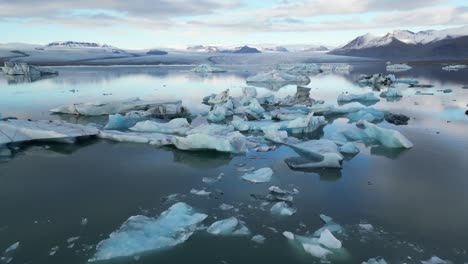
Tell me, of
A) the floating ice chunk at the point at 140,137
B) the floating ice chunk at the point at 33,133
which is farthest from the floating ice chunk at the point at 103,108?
the floating ice chunk at the point at 33,133

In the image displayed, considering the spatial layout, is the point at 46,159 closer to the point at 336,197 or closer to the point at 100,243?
the point at 100,243

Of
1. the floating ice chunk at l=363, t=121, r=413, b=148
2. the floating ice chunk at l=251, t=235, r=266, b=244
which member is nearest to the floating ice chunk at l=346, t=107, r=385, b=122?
the floating ice chunk at l=363, t=121, r=413, b=148

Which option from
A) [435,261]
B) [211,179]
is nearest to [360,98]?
[211,179]

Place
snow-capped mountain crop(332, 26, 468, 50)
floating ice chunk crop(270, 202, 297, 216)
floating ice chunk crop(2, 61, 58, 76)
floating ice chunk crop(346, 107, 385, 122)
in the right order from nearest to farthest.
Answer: floating ice chunk crop(270, 202, 297, 216), floating ice chunk crop(346, 107, 385, 122), floating ice chunk crop(2, 61, 58, 76), snow-capped mountain crop(332, 26, 468, 50)

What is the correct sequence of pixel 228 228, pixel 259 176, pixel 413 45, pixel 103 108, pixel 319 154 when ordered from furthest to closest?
pixel 413 45 < pixel 103 108 < pixel 319 154 < pixel 259 176 < pixel 228 228

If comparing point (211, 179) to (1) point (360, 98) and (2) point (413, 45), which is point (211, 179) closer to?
(1) point (360, 98)

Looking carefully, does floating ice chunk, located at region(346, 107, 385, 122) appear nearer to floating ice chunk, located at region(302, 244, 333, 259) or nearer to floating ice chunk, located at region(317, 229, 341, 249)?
floating ice chunk, located at region(317, 229, 341, 249)

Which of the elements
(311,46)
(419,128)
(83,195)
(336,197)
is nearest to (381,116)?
(419,128)
